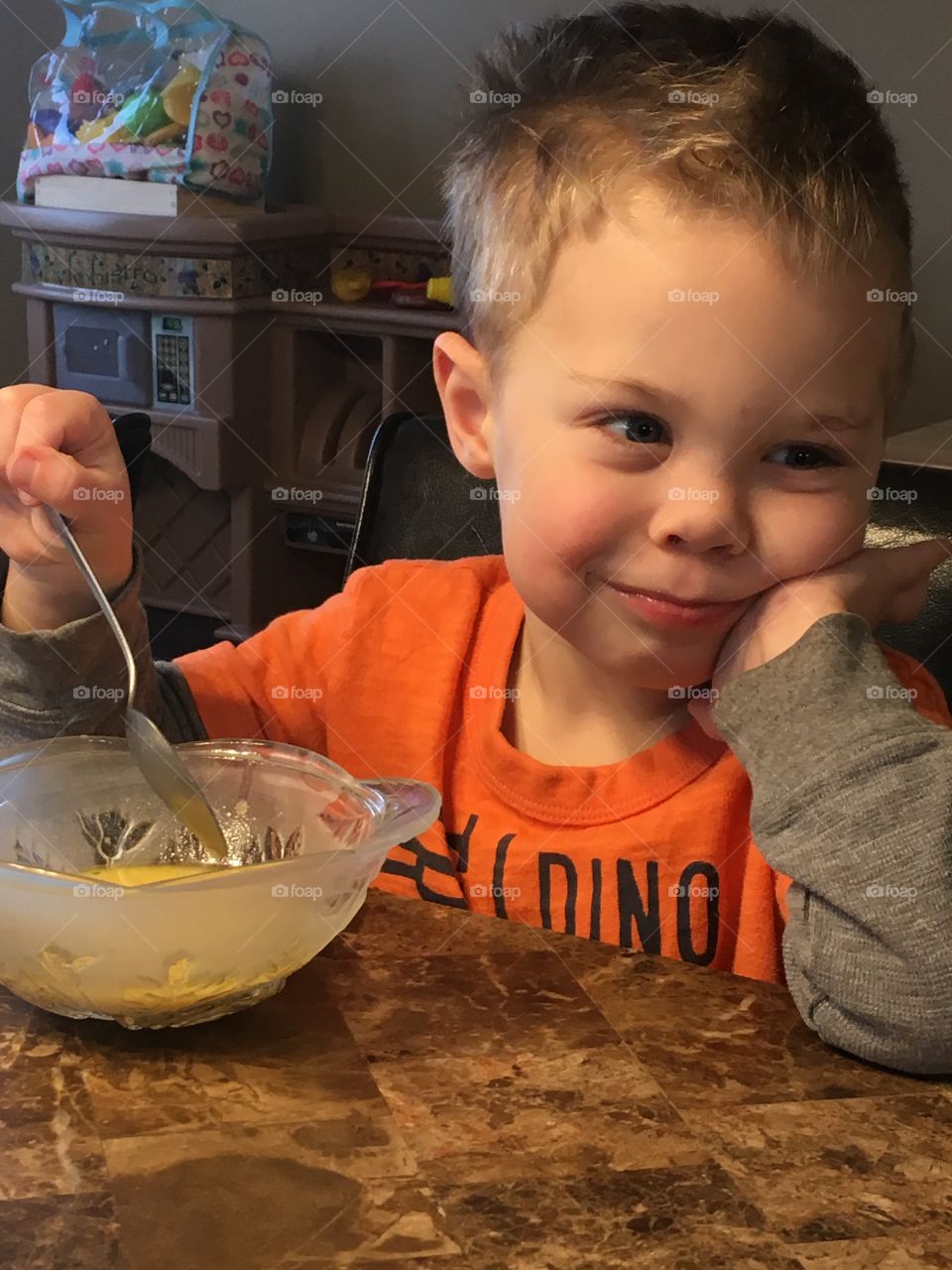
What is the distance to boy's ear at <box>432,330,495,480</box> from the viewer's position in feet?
3.52

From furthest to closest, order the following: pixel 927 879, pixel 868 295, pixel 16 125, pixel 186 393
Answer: pixel 16 125
pixel 186 393
pixel 868 295
pixel 927 879

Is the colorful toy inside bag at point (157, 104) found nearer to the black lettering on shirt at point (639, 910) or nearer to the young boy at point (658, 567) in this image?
the young boy at point (658, 567)

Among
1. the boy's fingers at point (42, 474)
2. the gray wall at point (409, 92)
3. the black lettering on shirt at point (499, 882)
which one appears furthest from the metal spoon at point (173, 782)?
the gray wall at point (409, 92)

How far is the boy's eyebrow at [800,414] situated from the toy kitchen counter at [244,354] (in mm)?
1873

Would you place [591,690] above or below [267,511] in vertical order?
above

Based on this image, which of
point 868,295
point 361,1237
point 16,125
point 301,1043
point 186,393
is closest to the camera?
point 361,1237

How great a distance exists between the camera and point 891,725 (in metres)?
0.84

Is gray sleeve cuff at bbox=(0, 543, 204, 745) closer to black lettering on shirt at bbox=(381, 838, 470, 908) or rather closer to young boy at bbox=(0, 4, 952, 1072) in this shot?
young boy at bbox=(0, 4, 952, 1072)

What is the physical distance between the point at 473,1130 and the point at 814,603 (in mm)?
466

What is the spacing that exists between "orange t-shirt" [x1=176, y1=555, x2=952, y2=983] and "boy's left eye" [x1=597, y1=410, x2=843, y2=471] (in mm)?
230

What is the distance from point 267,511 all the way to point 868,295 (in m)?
2.24

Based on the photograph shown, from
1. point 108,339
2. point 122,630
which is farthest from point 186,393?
point 122,630

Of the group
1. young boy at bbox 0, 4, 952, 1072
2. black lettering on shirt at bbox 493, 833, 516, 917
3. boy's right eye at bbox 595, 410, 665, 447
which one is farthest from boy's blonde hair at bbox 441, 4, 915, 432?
black lettering on shirt at bbox 493, 833, 516, 917

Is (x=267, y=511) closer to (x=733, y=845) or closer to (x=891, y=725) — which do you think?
(x=733, y=845)
